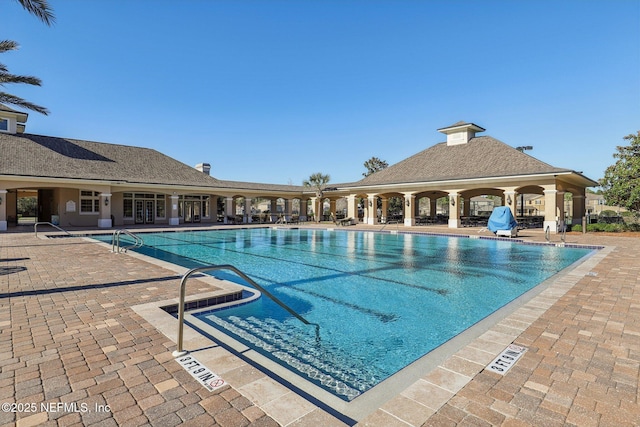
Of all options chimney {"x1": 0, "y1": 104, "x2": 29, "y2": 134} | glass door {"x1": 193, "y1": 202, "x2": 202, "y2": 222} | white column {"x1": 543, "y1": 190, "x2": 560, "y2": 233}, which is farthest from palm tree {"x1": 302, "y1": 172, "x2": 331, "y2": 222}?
chimney {"x1": 0, "y1": 104, "x2": 29, "y2": 134}

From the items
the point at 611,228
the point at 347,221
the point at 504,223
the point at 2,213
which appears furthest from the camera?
the point at 347,221

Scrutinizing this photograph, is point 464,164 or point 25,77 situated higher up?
point 25,77

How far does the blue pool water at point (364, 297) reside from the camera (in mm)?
4520

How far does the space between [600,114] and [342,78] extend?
1519 centimetres

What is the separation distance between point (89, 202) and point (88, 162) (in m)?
3.39

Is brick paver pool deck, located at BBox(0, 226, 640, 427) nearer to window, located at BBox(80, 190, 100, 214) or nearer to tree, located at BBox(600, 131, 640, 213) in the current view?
window, located at BBox(80, 190, 100, 214)

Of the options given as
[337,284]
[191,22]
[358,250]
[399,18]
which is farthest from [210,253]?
[399,18]

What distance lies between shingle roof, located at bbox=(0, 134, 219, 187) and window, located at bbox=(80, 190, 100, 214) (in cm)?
170

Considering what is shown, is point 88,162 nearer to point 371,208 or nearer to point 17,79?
point 17,79

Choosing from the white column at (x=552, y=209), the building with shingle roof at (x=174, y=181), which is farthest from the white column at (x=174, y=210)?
the white column at (x=552, y=209)

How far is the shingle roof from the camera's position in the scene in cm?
2188

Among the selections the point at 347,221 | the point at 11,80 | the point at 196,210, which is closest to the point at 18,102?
the point at 11,80

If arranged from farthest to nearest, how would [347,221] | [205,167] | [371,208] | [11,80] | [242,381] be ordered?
[205,167] → [371,208] → [347,221] → [11,80] → [242,381]

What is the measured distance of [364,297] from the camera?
24.1ft
